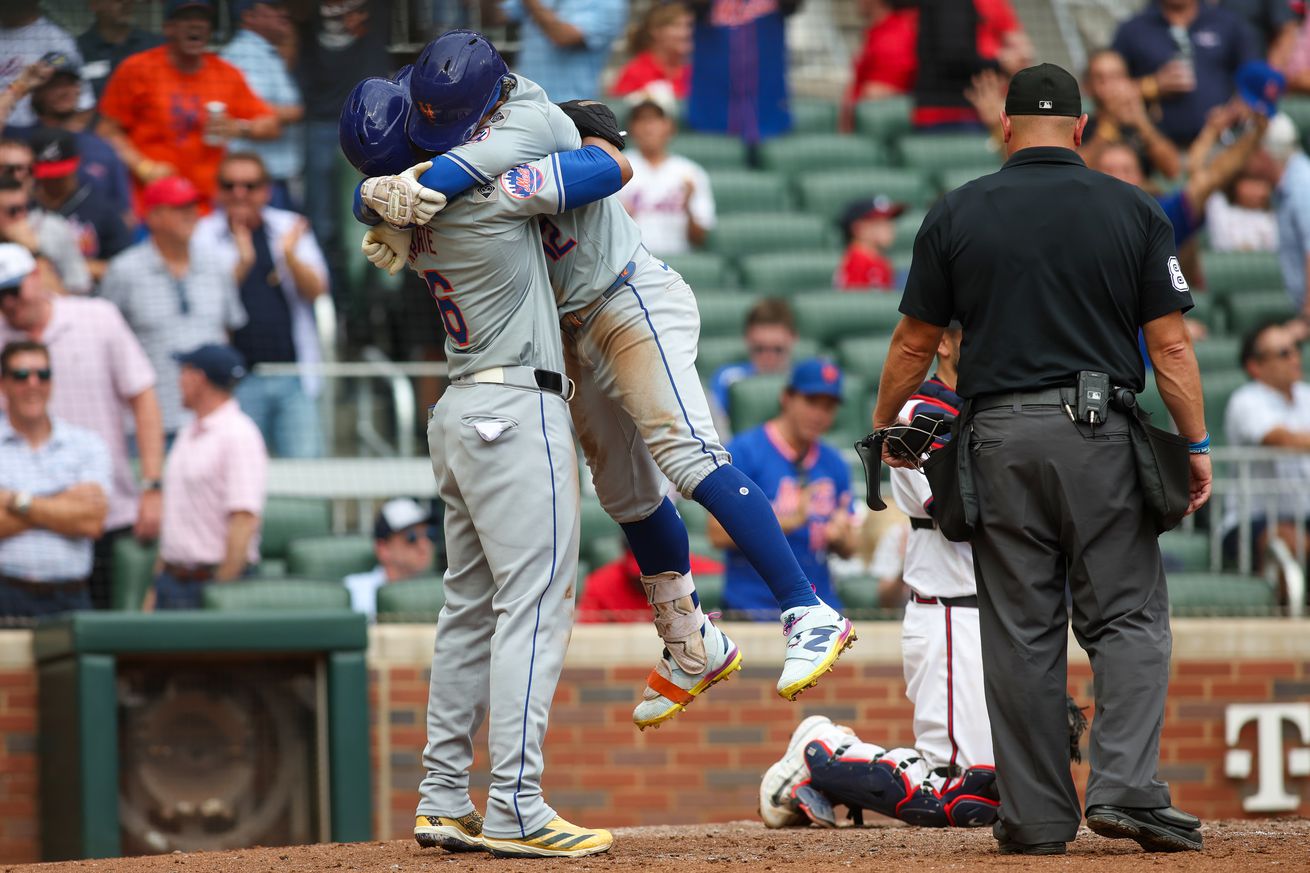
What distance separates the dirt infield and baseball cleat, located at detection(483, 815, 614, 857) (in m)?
0.03

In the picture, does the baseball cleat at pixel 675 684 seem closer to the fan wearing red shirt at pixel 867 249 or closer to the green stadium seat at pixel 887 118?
the fan wearing red shirt at pixel 867 249

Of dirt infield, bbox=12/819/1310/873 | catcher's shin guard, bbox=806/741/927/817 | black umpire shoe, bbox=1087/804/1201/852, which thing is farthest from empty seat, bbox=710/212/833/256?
black umpire shoe, bbox=1087/804/1201/852

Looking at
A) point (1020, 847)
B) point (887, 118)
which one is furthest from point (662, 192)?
point (1020, 847)

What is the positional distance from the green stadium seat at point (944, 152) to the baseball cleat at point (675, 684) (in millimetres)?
6925

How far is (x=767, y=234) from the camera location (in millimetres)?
10516

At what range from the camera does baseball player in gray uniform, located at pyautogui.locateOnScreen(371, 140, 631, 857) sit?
14.4 feet

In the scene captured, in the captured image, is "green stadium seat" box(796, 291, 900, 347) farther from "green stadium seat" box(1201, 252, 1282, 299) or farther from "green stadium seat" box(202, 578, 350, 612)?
"green stadium seat" box(202, 578, 350, 612)

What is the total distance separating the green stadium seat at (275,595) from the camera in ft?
23.4

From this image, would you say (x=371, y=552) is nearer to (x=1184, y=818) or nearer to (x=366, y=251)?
(x=366, y=251)

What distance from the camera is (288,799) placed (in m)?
6.57

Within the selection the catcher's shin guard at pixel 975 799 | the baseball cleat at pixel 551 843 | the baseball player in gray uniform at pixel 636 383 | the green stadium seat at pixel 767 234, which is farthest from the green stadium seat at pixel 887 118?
the baseball cleat at pixel 551 843

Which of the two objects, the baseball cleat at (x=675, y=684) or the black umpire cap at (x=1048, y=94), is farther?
the baseball cleat at (x=675, y=684)

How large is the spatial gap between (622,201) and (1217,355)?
3073 mm

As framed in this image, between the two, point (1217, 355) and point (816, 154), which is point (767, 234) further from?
point (1217, 355)
